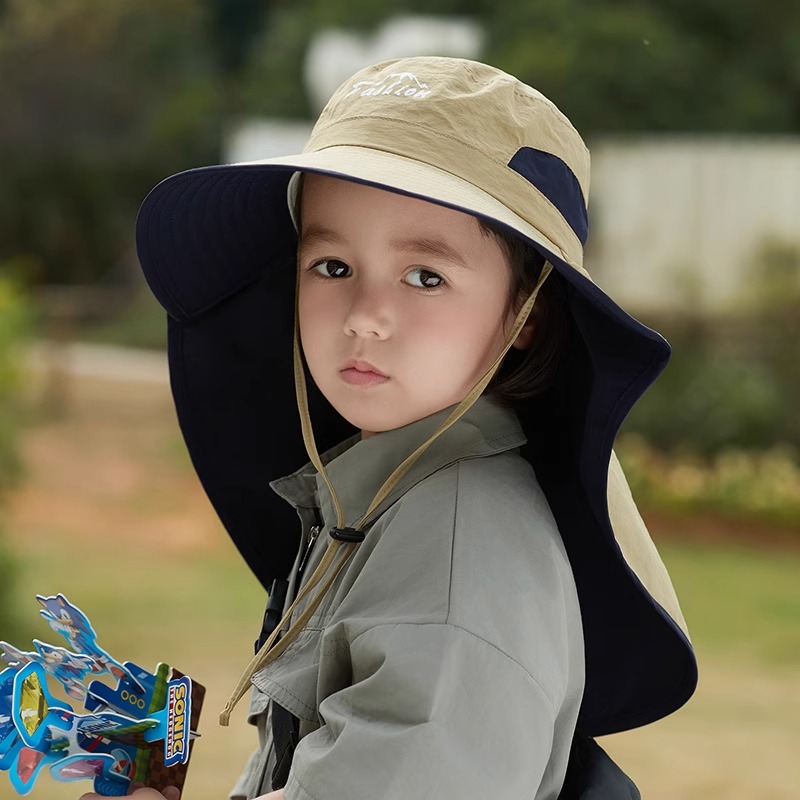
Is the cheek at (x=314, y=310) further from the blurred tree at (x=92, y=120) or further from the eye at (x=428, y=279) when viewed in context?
the blurred tree at (x=92, y=120)

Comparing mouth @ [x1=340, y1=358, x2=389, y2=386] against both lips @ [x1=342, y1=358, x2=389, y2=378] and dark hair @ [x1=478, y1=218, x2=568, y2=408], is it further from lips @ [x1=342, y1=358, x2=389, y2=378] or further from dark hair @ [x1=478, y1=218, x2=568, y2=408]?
dark hair @ [x1=478, y1=218, x2=568, y2=408]

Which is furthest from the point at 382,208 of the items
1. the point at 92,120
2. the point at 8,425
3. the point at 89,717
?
the point at 92,120

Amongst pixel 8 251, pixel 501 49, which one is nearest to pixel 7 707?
pixel 501 49

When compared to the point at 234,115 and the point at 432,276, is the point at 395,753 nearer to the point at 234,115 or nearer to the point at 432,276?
the point at 432,276

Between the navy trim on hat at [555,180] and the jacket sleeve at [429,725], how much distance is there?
39 centimetres

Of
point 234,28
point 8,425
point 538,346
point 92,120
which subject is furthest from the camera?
point 92,120

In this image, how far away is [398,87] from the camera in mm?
1105

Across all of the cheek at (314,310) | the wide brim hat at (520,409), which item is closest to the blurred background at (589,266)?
the wide brim hat at (520,409)

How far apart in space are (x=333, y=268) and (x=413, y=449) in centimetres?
18

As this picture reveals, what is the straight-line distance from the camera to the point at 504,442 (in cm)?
113

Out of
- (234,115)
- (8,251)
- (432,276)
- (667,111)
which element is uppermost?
(432,276)

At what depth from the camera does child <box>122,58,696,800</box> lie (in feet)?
3.01

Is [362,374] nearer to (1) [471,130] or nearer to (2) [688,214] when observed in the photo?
(1) [471,130]

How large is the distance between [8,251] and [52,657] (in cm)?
1225
